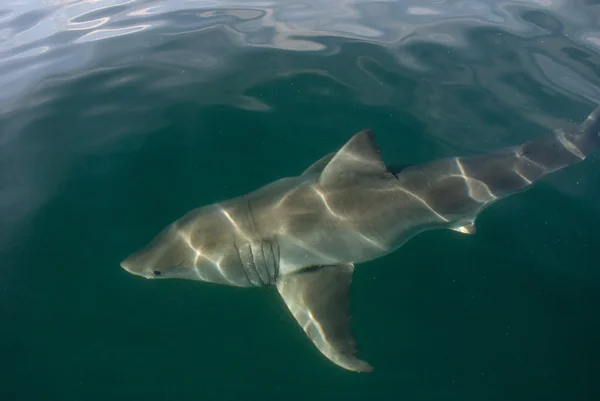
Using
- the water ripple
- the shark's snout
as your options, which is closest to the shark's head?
the shark's snout

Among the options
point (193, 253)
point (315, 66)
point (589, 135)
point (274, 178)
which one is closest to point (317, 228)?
point (193, 253)

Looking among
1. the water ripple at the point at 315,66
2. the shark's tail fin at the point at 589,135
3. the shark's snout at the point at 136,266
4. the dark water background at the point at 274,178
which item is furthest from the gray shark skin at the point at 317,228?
the water ripple at the point at 315,66

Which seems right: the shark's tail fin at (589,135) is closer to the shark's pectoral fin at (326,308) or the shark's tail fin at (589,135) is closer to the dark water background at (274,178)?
the dark water background at (274,178)

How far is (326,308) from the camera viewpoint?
4848 mm

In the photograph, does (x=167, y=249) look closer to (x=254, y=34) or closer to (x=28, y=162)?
(x=28, y=162)

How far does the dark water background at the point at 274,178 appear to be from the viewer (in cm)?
530

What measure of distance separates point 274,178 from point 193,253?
8.06 ft

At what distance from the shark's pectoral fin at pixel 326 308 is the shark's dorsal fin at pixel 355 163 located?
1.16m

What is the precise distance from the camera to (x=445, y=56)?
995 centimetres

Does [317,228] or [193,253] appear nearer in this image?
[317,228]

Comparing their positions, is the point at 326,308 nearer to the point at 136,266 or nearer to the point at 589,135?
the point at 136,266

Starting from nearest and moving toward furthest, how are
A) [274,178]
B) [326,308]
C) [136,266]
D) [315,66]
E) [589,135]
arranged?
[326,308]
[136,266]
[589,135]
[274,178]
[315,66]

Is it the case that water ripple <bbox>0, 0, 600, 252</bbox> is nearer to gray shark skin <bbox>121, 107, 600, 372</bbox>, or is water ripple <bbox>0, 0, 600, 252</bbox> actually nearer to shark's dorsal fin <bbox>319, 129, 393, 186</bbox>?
gray shark skin <bbox>121, 107, 600, 372</bbox>

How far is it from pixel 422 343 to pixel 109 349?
4179 mm
